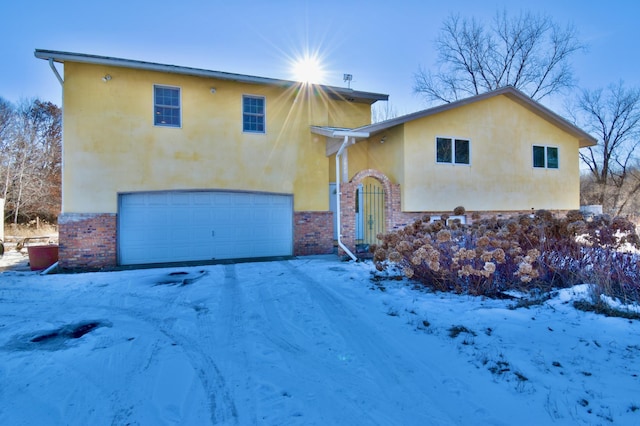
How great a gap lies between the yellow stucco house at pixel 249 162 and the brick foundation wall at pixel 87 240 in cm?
3

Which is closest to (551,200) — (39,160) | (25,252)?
(25,252)

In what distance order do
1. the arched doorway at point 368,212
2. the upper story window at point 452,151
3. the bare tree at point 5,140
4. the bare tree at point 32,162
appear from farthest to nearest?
1. the bare tree at point 32,162
2. the bare tree at point 5,140
3. the arched doorway at point 368,212
4. the upper story window at point 452,151

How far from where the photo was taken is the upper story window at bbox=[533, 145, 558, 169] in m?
13.5

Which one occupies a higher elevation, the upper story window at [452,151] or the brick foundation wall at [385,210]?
the upper story window at [452,151]

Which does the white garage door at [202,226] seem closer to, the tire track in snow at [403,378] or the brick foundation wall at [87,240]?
the brick foundation wall at [87,240]

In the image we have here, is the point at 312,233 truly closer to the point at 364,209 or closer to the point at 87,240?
the point at 364,209

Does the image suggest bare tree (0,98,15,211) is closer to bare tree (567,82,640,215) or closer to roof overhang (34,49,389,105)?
roof overhang (34,49,389,105)

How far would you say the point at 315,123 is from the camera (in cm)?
1146

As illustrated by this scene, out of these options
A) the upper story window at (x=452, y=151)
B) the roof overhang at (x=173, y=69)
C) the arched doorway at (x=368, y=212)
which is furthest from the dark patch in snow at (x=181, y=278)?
the upper story window at (x=452, y=151)

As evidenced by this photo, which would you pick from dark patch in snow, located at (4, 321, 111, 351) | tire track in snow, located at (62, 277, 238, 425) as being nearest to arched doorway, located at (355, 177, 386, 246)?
tire track in snow, located at (62, 277, 238, 425)

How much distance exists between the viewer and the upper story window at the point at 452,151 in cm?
1194

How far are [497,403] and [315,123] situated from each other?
32.5 ft

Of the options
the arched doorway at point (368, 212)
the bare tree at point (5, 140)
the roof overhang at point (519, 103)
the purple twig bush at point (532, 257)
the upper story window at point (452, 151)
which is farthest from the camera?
the bare tree at point (5, 140)

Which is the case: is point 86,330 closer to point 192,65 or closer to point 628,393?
point 628,393
